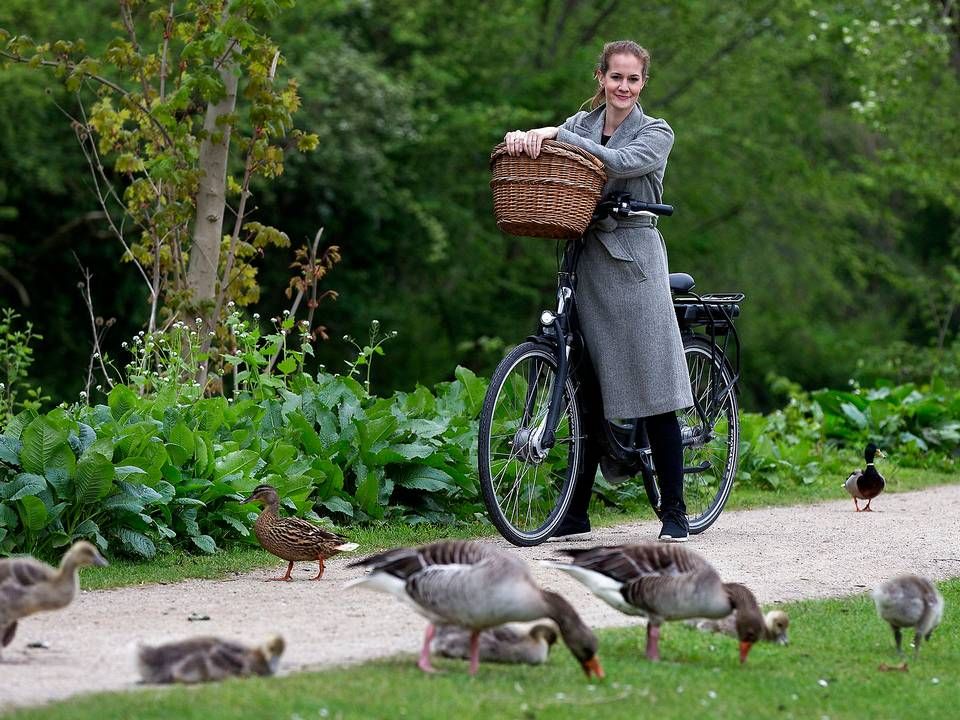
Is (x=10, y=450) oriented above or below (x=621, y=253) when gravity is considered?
below

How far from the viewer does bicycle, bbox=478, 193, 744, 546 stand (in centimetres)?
783

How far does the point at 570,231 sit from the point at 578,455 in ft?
4.47

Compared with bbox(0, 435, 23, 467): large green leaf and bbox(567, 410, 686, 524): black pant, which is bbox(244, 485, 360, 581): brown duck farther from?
bbox(567, 410, 686, 524): black pant

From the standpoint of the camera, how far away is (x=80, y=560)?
500cm

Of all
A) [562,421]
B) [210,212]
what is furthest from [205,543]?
[210,212]

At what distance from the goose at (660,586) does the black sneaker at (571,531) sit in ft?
9.35

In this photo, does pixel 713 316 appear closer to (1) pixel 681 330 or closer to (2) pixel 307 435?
(1) pixel 681 330

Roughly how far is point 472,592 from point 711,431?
4716 mm

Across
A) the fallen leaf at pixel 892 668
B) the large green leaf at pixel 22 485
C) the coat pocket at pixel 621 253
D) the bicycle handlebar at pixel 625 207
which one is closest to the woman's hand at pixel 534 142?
the bicycle handlebar at pixel 625 207

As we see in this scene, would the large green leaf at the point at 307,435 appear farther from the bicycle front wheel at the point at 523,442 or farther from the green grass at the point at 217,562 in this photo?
the bicycle front wheel at the point at 523,442

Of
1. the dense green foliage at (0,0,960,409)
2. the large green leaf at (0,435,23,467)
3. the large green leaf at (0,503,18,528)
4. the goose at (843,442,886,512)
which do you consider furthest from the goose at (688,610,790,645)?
the dense green foliage at (0,0,960,409)

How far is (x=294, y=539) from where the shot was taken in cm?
688

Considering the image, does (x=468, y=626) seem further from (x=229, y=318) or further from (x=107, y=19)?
(x=107, y=19)

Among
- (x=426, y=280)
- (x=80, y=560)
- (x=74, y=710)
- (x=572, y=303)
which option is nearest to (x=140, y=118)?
(x=572, y=303)
